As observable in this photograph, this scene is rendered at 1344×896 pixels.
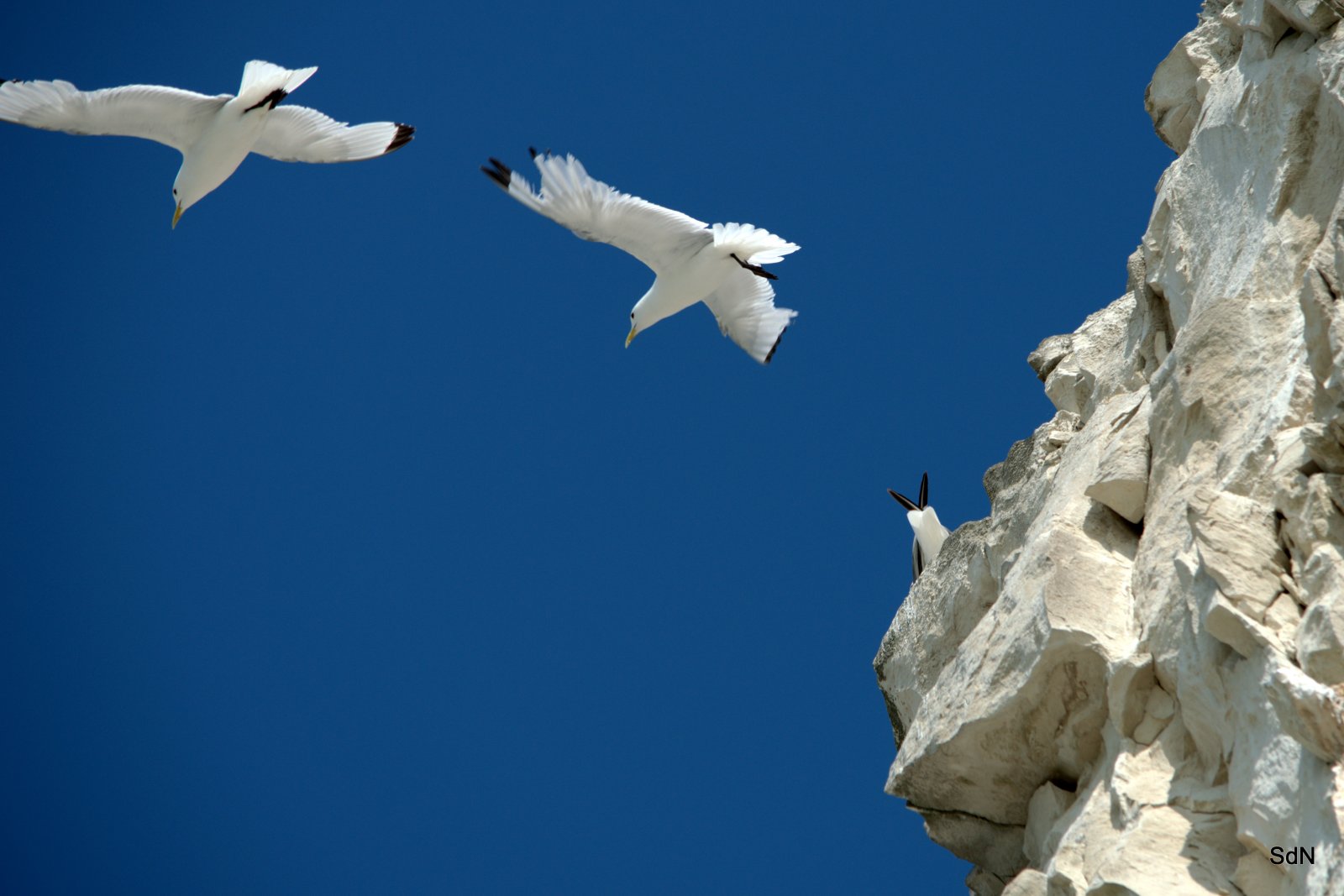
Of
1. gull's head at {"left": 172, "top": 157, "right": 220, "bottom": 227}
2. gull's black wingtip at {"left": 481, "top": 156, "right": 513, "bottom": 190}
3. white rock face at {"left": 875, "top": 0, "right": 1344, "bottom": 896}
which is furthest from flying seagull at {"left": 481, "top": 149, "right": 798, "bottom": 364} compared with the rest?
gull's head at {"left": 172, "top": 157, "right": 220, "bottom": 227}

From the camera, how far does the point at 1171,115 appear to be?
10047 millimetres

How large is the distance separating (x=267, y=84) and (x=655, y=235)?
3.80 m

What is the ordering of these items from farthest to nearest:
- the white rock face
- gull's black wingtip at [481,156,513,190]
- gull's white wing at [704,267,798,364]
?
gull's white wing at [704,267,798,364]
gull's black wingtip at [481,156,513,190]
the white rock face

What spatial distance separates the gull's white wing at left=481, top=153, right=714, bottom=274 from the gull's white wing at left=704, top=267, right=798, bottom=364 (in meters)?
1.61

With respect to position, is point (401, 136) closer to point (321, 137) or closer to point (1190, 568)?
point (321, 137)

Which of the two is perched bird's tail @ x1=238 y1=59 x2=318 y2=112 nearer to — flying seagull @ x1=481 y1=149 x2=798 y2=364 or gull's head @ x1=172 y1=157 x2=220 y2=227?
gull's head @ x1=172 y1=157 x2=220 y2=227

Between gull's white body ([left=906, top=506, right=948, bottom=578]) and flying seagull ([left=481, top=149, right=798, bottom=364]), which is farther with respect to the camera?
gull's white body ([left=906, top=506, right=948, bottom=578])

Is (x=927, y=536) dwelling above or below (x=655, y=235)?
below

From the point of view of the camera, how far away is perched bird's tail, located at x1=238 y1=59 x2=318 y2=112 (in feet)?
43.9

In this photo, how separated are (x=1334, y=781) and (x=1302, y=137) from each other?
3.54 m

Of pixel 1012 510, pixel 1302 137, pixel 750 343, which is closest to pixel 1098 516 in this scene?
pixel 1012 510

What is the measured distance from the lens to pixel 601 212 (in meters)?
12.3

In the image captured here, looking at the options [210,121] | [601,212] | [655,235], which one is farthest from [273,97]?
[655,235]

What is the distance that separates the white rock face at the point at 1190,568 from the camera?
5828 millimetres
